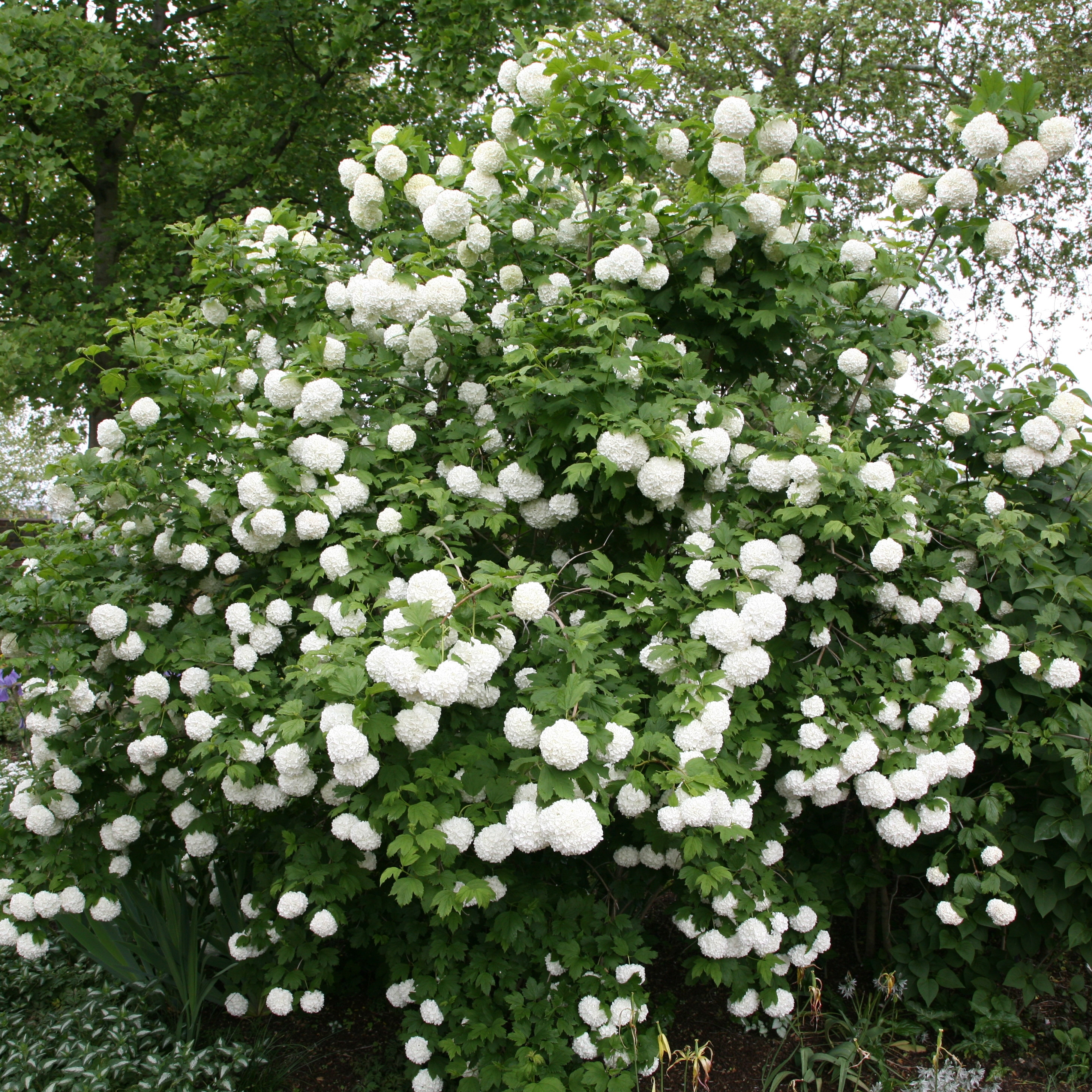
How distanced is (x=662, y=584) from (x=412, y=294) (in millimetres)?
1308

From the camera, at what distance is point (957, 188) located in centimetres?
339

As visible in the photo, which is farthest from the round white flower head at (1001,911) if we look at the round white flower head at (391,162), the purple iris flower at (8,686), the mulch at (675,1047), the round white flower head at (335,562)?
the purple iris flower at (8,686)

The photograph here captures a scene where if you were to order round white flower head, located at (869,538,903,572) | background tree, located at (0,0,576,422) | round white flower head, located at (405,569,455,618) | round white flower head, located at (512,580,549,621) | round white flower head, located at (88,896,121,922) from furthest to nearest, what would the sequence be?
background tree, located at (0,0,576,422) → round white flower head, located at (88,896,121,922) → round white flower head, located at (869,538,903,572) → round white flower head, located at (512,580,549,621) → round white flower head, located at (405,569,455,618)

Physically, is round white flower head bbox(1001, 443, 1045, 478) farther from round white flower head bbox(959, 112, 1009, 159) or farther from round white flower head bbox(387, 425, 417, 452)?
round white flower head bbox(387, 425, 417, 452)

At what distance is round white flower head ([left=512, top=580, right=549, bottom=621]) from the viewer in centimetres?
245

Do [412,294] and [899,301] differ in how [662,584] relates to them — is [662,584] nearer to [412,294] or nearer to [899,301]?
[412,294]

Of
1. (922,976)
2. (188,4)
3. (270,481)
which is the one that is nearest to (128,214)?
(188,4)

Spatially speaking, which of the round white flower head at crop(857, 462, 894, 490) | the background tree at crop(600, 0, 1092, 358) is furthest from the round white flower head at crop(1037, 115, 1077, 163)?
the background tree at crop(600, 0, 1092, 358)

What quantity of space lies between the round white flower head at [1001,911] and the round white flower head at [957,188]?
8.35 feet

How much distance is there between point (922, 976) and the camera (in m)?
3.73

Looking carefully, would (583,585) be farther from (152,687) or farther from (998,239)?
(998,239)

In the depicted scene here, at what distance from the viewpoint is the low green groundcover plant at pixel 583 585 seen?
2814mm

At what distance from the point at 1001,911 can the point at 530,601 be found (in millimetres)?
2135

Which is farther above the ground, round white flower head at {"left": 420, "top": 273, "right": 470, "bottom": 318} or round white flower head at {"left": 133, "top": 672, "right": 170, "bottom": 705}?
round white flower head at {"left": 420, "top": 273, "right": 470, "bottom": 318}
